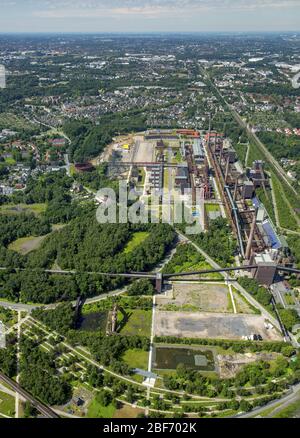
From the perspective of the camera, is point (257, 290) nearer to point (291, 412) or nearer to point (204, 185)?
point (291, 412)

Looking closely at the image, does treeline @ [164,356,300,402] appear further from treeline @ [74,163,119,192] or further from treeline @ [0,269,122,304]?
treeline @ [74,163,119,192]

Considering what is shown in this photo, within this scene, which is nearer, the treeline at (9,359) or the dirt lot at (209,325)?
the treeline at (9,359)

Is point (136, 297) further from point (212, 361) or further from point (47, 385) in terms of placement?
point (47, 385)

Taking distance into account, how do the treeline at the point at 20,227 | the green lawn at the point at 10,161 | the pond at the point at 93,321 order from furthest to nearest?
the green lawn at the point at 10,161 < the treeline at the point at 20,227 < the pond at the point at 93,321

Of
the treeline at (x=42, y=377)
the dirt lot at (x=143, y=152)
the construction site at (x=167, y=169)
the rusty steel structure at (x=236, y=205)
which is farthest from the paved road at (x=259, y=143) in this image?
the treeline at (x=42, y=377)

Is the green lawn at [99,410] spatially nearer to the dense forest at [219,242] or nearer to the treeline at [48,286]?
the treeline at [48,286]

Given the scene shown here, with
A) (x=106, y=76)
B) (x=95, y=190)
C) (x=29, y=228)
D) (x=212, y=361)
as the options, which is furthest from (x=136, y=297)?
(x=106, y=76)
